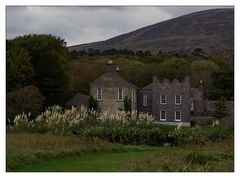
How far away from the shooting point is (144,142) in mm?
15492

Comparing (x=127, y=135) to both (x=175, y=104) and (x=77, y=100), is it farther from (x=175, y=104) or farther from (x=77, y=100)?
(x=175, y=104)

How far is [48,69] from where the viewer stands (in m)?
31.4

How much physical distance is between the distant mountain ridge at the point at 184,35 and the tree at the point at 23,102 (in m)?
56.4

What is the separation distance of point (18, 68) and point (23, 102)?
404 cm

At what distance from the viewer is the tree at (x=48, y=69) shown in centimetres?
3108

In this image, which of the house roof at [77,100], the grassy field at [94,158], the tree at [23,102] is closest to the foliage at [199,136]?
the grassy field at [94,158]

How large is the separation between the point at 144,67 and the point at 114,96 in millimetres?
9693

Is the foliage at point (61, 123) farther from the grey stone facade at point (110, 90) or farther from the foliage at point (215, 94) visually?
the foliage at point (215, 94)

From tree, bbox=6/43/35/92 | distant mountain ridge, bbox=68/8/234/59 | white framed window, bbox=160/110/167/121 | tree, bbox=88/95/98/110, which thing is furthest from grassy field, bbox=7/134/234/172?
distant mountain ridge, bbox=68/8/234/59

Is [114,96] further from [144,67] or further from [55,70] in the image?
[144,67]

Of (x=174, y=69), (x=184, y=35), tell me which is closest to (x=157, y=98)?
(x=174, y=69)
